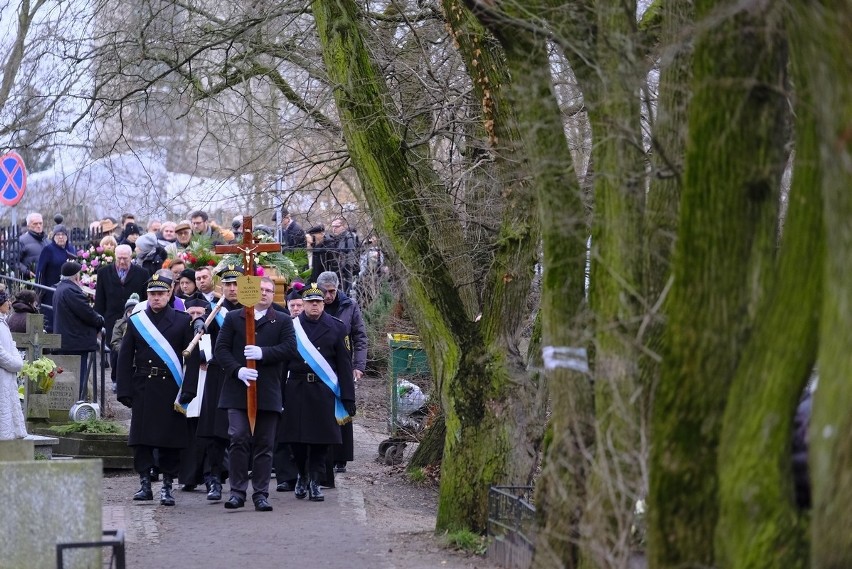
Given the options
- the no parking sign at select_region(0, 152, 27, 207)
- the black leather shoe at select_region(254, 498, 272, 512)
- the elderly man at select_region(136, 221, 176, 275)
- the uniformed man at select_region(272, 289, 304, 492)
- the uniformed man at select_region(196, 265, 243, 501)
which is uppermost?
the no parking sign at select_region(0, 152, 27, 207)

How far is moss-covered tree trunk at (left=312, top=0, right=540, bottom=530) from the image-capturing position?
35.0 feet

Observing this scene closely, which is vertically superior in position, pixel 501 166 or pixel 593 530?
pixel 501 166

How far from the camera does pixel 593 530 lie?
674 cm

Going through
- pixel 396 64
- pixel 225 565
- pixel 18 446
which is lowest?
pixel 225 565

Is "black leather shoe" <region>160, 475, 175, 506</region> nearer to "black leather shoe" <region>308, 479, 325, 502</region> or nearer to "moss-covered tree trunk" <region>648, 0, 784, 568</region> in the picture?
"black leather shoe" <region>308, 479, 325, 502</region>

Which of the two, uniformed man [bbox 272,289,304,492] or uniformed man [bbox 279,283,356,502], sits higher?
uniformed man [bbox 279,283,356,502]

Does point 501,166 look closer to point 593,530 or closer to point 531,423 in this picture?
point 531,423

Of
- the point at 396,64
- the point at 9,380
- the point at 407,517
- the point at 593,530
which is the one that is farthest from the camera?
the point at 396,64

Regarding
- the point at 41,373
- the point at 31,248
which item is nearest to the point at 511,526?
the point at 41,373

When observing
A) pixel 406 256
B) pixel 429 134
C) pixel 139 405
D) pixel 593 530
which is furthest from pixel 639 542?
pixel 139 405

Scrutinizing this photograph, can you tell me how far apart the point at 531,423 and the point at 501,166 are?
1.97 metres

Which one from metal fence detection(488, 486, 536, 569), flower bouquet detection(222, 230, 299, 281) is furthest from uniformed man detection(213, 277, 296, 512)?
flower bouquet detection(222, 230, 299, 281)

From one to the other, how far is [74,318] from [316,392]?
4730mm

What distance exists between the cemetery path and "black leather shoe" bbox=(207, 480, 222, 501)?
90 millimetres
